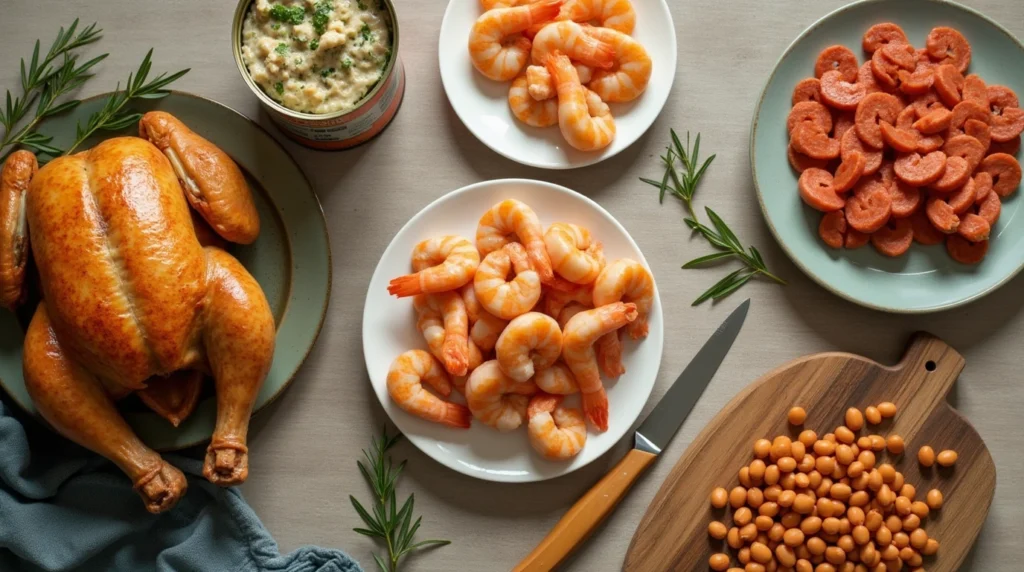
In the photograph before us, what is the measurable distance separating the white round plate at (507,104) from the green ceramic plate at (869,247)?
0.89ft

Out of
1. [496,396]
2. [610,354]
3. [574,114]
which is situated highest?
[574,114]

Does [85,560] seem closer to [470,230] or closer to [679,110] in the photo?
[470,230]

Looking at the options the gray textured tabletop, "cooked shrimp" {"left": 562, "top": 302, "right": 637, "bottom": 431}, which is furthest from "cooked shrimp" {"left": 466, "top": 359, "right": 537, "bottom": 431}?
the gray textured tabletop

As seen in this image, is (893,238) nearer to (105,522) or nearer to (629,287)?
(629,287)

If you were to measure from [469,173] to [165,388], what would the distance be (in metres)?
0.89

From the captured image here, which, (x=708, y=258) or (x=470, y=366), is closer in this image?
(x=470, y=366)

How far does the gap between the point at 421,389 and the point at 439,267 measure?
298 millimetres

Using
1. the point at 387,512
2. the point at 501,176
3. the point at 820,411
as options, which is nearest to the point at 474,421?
the point at 387,512

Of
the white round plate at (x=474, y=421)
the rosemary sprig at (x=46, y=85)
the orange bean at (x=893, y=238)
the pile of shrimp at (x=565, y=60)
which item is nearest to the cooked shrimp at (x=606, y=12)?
the pile of shrimp at (x=565, y=60)

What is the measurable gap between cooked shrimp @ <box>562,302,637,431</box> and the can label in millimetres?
661

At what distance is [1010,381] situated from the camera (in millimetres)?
2039

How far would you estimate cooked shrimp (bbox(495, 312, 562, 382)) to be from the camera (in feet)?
5.69

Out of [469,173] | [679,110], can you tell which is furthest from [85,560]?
[679,110]

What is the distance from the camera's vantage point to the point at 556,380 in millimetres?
1831
